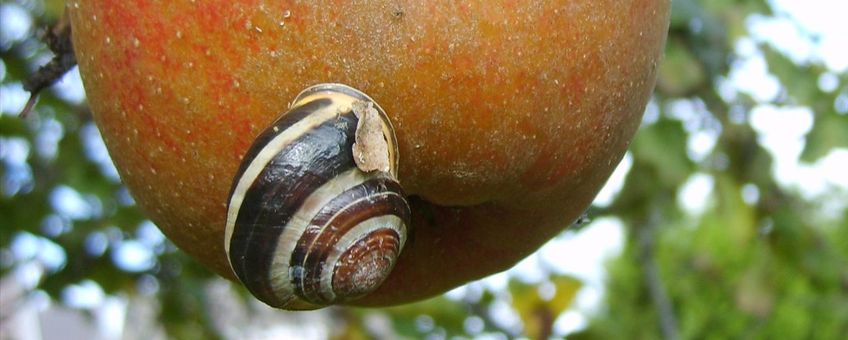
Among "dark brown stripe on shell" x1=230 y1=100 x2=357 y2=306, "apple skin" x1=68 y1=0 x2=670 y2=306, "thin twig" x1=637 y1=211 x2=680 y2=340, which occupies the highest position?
"thin twig" x1=637 y1=211 x2=680 y2=340

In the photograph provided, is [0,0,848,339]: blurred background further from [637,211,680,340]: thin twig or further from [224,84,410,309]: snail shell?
[224,84,410,309]: snail shell

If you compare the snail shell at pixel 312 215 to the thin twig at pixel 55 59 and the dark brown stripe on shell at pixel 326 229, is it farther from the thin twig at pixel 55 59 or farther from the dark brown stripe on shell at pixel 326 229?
the thin twig at pixel 55 59

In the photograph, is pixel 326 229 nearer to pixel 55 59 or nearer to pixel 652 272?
pixel 55 59

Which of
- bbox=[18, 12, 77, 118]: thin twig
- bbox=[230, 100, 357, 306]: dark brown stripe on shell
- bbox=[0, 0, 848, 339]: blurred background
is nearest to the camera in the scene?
bbox=[230, 100, 357, 306]: dark brown stripe on shell

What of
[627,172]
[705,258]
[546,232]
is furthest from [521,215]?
[705,258]

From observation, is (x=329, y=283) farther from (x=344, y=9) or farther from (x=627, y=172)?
(x=627, y=172)

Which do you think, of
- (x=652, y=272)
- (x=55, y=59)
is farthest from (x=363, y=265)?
(x=652, y=272)

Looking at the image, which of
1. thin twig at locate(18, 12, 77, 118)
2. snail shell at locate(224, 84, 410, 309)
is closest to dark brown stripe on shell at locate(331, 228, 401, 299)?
snail shell at locate(224, 84, 410, 309)
